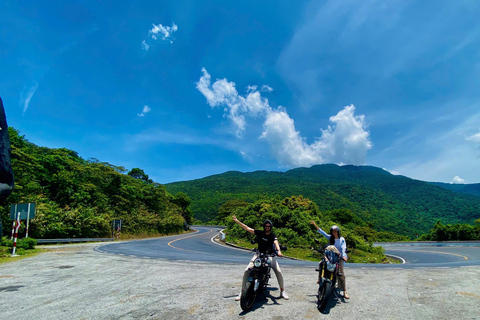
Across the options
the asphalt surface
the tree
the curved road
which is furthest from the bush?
the tree

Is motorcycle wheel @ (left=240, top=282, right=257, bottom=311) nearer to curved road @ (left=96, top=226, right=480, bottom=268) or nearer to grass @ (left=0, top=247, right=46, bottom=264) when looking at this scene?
curved road @ (left=96, top=226, right=480, bottom=268)

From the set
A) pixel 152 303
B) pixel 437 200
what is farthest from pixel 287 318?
pixel 437 200

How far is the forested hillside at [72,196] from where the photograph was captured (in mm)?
20484

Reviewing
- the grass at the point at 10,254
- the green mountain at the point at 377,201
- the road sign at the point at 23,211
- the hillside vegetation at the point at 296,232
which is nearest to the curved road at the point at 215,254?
the hillside vegetation at the point at 296,232

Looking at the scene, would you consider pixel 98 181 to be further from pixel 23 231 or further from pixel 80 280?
pixel 80 280

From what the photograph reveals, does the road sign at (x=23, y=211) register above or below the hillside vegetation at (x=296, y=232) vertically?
above

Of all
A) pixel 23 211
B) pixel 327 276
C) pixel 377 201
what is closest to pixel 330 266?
pixel 327 276

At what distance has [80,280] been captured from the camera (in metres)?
7.39

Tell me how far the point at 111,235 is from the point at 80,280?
2225cm

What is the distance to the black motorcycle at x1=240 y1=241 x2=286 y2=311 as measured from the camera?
4.50 m

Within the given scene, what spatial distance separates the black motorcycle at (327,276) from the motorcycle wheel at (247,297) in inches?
49.7

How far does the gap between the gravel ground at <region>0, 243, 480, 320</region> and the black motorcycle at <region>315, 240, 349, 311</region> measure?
228 mm

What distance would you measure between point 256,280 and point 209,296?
4.64ft

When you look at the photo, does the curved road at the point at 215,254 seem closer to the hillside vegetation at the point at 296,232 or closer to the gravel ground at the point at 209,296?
the hillside vegetation at the point at 296,232
